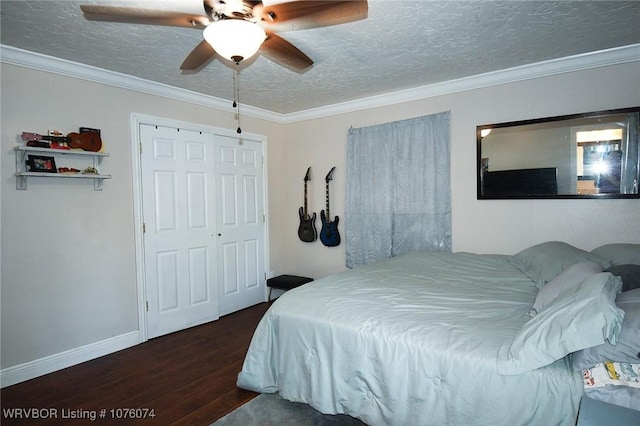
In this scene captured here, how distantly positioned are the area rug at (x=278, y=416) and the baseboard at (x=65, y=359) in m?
1.62

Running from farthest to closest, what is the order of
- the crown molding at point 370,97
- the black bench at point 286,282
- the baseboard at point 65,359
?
1. the black bench at point 286,282
2. the crown molding at point 370,97
3. the baseboard at point 65,359

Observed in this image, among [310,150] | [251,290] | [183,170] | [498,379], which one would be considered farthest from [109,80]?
[498,379]

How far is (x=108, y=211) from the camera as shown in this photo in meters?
3.00

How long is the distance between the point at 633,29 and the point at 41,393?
15.9 feet

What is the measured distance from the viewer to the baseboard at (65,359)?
97.7 inches

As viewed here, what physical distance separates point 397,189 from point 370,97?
1107 mm

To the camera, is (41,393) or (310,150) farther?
(310,150)

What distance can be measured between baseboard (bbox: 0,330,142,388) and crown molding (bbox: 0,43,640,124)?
7.43 feet

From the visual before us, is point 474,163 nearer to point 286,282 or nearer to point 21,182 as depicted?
point 286,282

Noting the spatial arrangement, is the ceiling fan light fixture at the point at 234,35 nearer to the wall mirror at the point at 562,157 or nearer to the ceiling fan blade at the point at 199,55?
the ceiling fan blade at the point at 199,55

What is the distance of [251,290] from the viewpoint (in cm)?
426

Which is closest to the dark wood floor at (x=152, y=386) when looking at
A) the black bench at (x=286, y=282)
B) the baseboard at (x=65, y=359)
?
the baseboard at (x=65, y=359)

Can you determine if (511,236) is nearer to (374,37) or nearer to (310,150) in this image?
(374,37)

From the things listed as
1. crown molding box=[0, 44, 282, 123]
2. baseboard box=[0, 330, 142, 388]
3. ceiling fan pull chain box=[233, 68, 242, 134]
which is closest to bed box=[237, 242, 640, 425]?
baseboard box=[0, 330, 142, 388]
